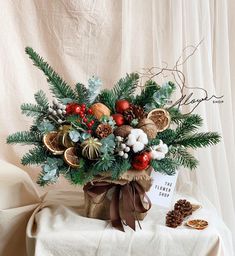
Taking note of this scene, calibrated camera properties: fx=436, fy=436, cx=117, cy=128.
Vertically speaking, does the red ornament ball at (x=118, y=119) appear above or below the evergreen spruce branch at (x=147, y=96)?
below

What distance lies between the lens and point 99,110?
960 millimetres

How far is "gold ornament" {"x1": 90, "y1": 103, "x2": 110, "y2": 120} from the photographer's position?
37.7 inches

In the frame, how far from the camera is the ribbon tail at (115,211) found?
97cm

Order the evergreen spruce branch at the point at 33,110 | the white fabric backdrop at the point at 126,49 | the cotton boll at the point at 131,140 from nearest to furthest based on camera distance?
the cotton boll at the point at 131,140 → the evergreen spruce branch at the point at 33,110 → the white fabric backdrop at the point at 126,49

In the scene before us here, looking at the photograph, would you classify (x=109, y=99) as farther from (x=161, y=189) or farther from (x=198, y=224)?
(x=198, y=224)

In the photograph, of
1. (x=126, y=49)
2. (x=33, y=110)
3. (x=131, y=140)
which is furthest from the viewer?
(x=126, y=49)

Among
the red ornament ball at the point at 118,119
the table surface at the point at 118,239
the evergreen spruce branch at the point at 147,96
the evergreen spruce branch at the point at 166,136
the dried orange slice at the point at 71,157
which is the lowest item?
the table surface at the point at 118,239

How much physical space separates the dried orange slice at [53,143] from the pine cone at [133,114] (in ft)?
0.51

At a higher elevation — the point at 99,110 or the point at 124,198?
the point at 99,110

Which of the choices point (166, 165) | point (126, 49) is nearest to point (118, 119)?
point (166, 165)

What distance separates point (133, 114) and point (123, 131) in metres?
0.05

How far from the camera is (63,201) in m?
1.13

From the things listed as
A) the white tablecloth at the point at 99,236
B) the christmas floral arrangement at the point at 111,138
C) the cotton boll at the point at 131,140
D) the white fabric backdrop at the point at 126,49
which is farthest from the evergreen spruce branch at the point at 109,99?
the white fabric backdrop at the point at 126,49

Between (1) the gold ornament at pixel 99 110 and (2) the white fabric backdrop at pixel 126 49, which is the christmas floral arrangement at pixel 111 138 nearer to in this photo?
(1) the gold ornament at pixel 99 110
